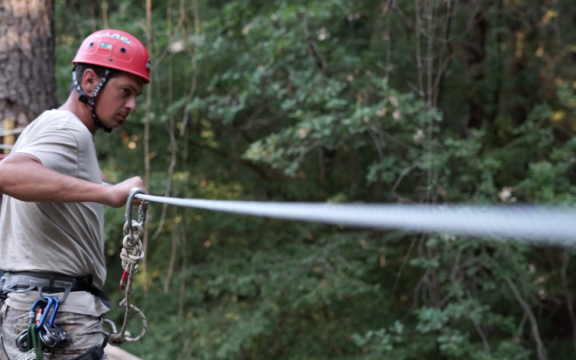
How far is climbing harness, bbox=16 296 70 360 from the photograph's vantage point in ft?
5.11

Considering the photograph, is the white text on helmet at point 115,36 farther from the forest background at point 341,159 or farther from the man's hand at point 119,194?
the forest background at point 341,159

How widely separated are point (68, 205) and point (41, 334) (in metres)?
0.39

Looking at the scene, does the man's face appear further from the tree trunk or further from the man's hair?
the tree trunk

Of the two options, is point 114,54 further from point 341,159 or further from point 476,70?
point 476,70

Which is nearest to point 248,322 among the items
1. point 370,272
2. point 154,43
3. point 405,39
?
point 370,272

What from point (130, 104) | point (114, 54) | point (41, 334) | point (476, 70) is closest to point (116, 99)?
point (130, 104)

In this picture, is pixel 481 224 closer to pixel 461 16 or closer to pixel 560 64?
pixel 461 16

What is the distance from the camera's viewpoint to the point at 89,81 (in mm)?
1828

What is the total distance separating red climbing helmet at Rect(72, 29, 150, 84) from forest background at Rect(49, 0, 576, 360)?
268 centimetres

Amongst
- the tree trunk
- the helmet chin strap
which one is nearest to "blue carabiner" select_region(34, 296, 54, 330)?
the helmet chin strap

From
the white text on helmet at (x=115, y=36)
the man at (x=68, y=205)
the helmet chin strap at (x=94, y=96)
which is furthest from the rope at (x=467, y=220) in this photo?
the white text on helmet at (x=115, y=36)

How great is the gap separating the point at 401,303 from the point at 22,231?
5630 millimetres

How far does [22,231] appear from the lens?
1.64m

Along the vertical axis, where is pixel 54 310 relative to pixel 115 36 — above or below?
below
